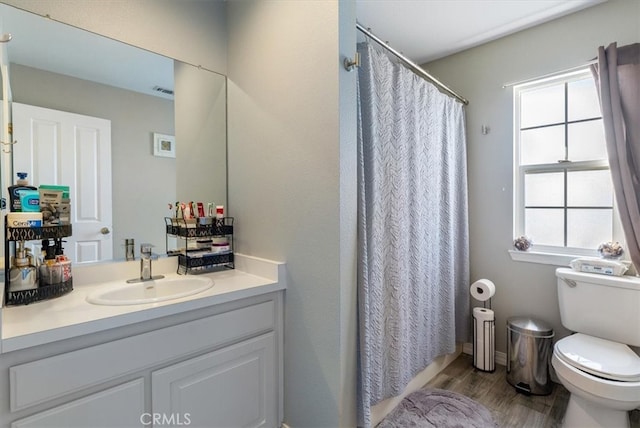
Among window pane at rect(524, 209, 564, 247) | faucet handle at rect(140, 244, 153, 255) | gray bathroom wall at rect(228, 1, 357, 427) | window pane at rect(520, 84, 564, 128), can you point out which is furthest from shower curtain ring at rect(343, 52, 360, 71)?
window pane at rect(524, 209, 564, 247)

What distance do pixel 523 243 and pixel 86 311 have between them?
2474 millimetres

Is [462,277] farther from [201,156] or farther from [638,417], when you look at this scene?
[201,156]

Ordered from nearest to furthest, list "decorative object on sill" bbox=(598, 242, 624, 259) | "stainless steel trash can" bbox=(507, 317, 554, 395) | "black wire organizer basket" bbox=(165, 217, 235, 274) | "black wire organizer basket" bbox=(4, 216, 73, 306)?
"black wire organizer basket" bbox=(4, 216, 73, 306) < "black wire organizer basket" bbox=(165, 217, 235, 274) < "decorative object on sill" bbox=(598, 242, 624, 259) < "stainless steel trash can" bbox=(507, 317, 554, 395)

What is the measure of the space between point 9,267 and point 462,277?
252 centimetres

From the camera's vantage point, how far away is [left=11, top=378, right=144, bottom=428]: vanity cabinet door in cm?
90

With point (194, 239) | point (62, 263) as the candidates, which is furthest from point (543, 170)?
point (62, 263)

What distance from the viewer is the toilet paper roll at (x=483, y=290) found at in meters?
2.09

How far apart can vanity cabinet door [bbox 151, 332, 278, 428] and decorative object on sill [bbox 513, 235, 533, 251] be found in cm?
179

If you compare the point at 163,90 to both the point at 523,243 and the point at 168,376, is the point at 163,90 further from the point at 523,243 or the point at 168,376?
the point at 523,243

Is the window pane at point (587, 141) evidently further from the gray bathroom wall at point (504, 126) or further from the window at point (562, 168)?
the gray bathroom wall at point (504, 126)

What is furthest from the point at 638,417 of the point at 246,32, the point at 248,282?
the point at 246,32

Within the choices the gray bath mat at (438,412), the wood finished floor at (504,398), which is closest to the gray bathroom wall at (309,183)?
the gray bath mat at (438,412)

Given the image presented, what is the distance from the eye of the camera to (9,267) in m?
1.09

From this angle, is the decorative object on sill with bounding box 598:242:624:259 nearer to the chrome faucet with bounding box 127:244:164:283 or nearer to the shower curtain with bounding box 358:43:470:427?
the shower curtain with bounding box 358:43:470:427
